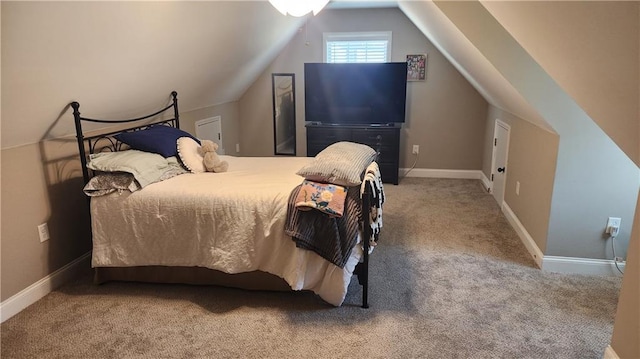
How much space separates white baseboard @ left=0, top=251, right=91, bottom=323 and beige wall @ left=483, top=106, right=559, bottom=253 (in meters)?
3.39

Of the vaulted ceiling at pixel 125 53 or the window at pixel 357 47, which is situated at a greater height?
the window at pixel 357 47

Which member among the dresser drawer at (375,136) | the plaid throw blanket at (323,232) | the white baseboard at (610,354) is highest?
the dresser drawer at (375,136)

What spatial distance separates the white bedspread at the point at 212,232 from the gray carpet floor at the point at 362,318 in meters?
0.23

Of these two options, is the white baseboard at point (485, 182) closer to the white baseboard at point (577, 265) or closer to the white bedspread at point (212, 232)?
the white baseboard at point (577, 265)

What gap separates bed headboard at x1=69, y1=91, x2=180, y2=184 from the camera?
9.07 feet

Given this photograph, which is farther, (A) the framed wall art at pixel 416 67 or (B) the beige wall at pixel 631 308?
(A) the framed wall art at pixel 416 67

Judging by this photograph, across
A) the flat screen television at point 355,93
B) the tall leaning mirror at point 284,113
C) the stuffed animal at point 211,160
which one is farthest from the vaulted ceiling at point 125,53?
the tall leaning mirror at point 284,113

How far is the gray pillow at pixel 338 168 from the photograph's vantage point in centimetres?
253

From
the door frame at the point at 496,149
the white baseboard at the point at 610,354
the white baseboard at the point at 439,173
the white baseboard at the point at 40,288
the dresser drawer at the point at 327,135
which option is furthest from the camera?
the white baseboard at the point at 439,173

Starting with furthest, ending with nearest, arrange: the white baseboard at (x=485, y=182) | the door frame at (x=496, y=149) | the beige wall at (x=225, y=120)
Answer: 1. the white baseboard at (x=485, y=182)
2. the beige wall at (x=225, y=120)
3. the door frame at (x=496, y=149)

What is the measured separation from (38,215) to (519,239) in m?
3.65

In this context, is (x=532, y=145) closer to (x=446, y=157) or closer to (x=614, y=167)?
(x=614, y=167)

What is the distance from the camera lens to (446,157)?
5.63 meters

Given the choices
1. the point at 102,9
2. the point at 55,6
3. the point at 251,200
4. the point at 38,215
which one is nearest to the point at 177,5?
the point at 102,9
